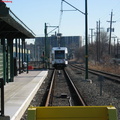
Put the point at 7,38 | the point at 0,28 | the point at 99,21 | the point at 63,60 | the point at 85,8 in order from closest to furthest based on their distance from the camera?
the point at 0,28, the point at 7,38, the point at 85,8, the point at 63,60, the point at 99,21

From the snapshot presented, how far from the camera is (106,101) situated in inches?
536

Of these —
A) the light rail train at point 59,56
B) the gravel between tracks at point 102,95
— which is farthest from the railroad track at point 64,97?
the light rail train at point 59,56

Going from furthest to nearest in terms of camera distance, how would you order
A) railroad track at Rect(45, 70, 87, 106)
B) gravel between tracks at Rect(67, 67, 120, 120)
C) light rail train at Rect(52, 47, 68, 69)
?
1. light rail train at Rect(52, 47, 68, 69)
2. railroad track at Rect(45, 70, 87, 106)
3. gravel between tracks at Rect(67, 67, 120, 120)

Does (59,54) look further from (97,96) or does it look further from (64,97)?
(97,96)

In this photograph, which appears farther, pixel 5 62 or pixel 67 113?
pixel 5 62

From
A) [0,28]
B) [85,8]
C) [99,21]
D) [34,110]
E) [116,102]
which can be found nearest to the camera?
[34,110]

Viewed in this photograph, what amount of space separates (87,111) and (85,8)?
19999 millimetres

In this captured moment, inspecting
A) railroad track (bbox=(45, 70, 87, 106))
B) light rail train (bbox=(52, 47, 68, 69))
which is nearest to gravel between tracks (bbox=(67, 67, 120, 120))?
railroad track (bbox=(45, 70, 87, 106))

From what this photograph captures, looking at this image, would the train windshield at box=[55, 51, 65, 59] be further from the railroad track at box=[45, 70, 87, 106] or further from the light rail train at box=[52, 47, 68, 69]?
the railroad track at box=[45, 70, 87, 106]

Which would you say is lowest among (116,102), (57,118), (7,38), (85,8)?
(116,102)

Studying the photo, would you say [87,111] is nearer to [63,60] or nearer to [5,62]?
[5,62]

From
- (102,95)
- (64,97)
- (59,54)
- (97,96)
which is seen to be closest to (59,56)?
(59,54)

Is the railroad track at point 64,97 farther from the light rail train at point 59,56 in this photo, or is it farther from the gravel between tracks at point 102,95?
the light rail train at point 59,56

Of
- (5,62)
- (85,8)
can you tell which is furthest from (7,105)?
(85,8)
